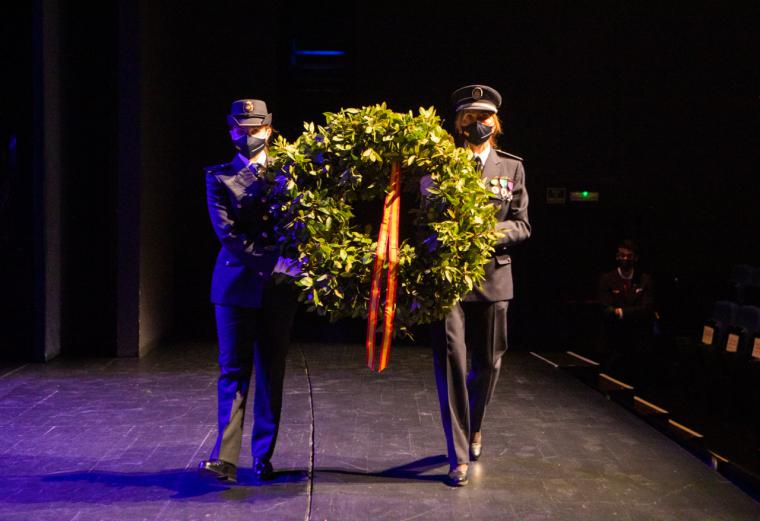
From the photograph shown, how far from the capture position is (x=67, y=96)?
6.31 metres

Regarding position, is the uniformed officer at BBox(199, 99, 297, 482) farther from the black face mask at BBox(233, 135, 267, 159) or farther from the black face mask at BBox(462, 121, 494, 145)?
the black face mask at BBox(462, 121, 494, 145)

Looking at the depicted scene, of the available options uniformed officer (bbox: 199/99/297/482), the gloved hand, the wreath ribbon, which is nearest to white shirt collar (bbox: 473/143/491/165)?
the wreath ribbon

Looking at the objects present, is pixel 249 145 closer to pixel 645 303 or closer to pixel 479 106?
pixel 479 106

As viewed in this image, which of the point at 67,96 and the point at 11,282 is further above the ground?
the point at 67,96

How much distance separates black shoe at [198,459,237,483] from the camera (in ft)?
10.9

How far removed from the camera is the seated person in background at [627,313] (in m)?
6.78

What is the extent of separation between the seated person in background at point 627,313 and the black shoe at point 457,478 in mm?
3647

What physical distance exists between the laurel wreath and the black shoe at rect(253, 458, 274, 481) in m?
0.77

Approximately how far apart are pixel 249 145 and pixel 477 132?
3.22 ft

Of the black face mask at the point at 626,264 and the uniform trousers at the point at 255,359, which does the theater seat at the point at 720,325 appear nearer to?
the black face mask at the point at 626,264

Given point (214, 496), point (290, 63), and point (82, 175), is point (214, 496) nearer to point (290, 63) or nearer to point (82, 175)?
point (82, 175)

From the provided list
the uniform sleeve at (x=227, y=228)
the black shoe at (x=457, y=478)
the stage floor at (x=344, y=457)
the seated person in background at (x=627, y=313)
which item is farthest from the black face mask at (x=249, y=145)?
the seated person in background at (x=627, y=313)

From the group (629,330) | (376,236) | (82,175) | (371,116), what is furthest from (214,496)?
(629,330)

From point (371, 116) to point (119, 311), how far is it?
13.0 ft
